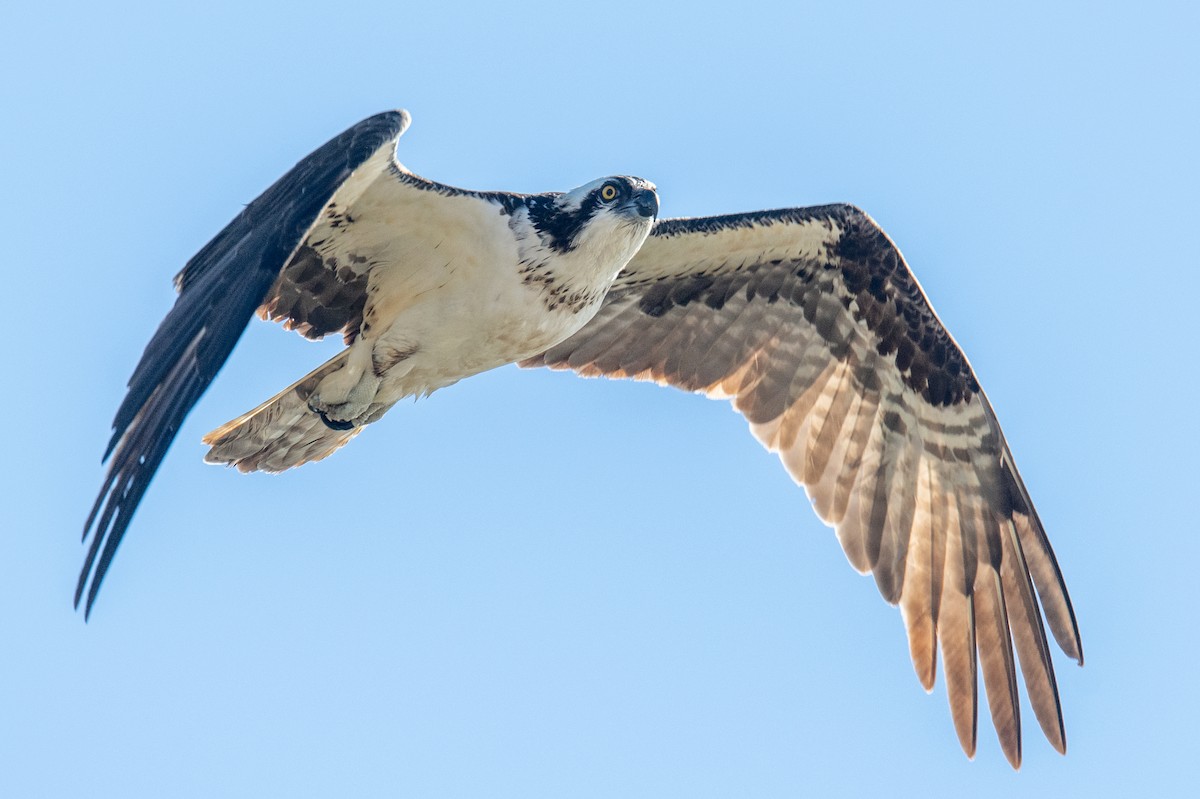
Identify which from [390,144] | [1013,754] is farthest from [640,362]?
[1013,754]

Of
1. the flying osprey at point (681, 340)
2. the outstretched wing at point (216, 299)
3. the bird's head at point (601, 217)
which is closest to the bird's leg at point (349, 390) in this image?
the flying osprey at point (681, 340)

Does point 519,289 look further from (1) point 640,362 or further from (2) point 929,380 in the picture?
(2) point 929,380

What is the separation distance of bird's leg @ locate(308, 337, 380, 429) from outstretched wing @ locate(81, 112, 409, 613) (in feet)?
3.09

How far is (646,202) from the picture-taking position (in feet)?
32.1

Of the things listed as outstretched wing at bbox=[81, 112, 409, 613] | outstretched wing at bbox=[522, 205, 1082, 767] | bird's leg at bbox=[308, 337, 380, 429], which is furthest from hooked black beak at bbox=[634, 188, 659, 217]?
bird's leg at bbox=[308, 337, 380, 429]

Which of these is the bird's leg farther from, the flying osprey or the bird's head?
the bird's head

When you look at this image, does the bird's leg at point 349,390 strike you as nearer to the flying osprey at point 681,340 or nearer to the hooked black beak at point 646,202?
the flying osprey at point 681,340

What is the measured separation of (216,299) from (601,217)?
260cm

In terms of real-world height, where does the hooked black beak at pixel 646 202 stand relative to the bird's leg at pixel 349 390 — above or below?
above

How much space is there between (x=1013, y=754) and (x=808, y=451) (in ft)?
9.19

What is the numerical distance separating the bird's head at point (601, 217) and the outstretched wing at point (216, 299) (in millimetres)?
1143

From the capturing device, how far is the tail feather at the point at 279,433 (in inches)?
407

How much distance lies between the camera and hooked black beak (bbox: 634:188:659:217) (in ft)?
32.0

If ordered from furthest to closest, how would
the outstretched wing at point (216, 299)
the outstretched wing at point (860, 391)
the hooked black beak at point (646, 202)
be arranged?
the outstretched wing at point (860, 391), the hooked black beak at point (646, 202), the outstretched wing at point (216, 299)
